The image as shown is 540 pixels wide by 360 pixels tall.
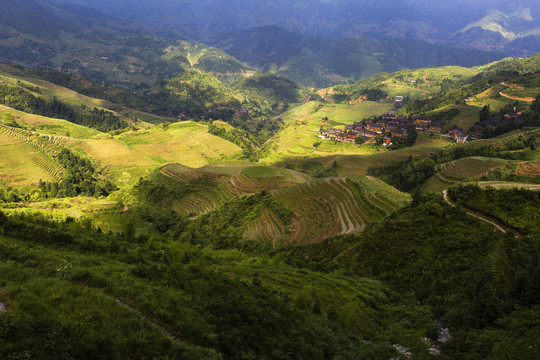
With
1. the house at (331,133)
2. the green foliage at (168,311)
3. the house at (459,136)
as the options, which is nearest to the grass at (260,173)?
the green foliage at (168,311)

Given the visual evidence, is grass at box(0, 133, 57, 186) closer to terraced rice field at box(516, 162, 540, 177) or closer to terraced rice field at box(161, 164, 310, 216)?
terraced rice field at box(161, 164, 310, 216)

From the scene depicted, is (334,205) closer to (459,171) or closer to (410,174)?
(410,174)

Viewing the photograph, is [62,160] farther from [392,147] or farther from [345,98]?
[345,98]

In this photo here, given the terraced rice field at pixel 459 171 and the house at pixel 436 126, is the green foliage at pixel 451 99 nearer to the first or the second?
the house at pixel 436 126

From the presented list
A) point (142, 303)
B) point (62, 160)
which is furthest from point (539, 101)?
point (62, 160)

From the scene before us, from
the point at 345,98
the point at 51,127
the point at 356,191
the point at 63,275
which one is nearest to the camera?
the point at 63,275

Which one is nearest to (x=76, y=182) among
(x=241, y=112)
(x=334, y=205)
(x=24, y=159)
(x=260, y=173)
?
(x=24, y=159)
